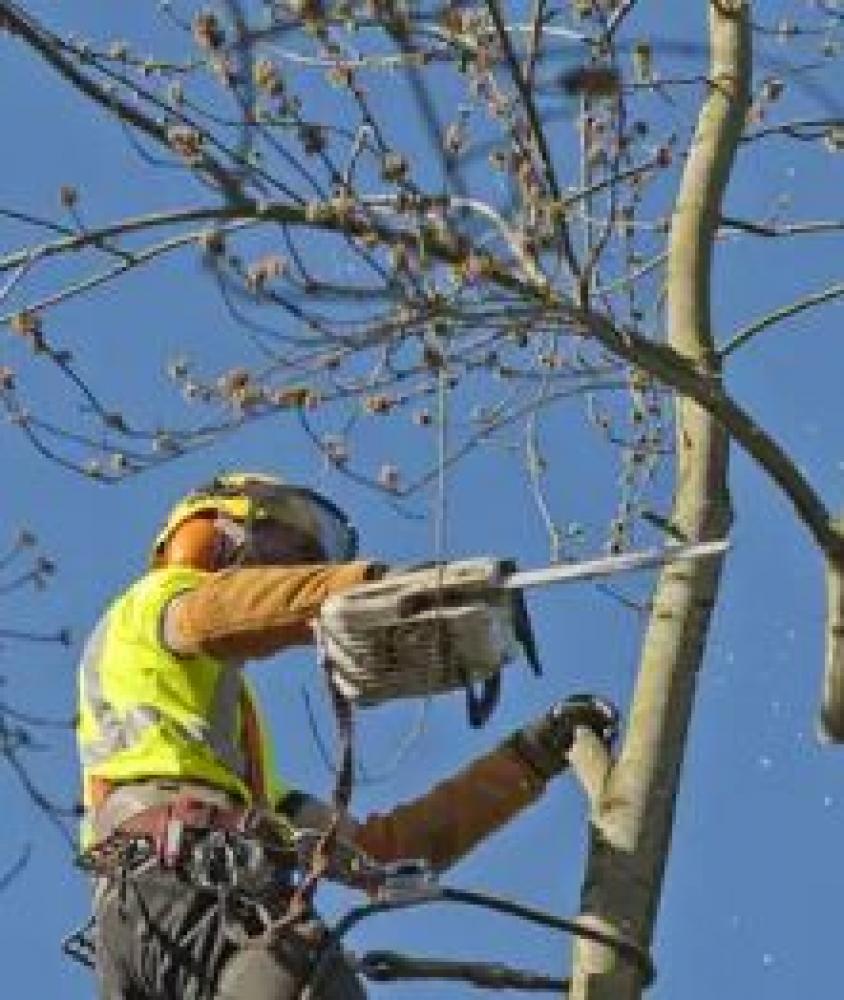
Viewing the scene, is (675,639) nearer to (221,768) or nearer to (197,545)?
(221,768)

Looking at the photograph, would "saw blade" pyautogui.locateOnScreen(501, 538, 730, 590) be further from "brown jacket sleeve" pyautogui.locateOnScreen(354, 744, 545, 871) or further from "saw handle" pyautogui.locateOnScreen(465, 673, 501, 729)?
"brown jacket sleeve" pyautogui.locateOnScreen(354, 744, 545, 871)

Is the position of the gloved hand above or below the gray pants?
above

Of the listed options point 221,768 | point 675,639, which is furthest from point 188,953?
point 675,639

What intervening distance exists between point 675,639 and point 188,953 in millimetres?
1066

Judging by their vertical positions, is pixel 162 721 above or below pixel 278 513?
below

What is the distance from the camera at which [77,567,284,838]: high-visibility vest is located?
5.24 m

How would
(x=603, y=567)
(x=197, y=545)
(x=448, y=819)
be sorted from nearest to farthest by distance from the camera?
(x=603, y=567) < (x=197, y=545) < (x=448, y=819)

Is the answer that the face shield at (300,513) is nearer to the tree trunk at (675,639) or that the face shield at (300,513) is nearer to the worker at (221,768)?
the worker at (221,768)

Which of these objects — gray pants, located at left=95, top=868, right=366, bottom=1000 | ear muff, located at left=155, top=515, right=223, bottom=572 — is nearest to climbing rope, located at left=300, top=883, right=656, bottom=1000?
gray pants, located at left=95, top=868, right=366, bottom=1000

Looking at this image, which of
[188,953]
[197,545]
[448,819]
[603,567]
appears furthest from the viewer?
[448,819]

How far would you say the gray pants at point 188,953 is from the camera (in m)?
4.79

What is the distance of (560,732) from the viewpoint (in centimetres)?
539

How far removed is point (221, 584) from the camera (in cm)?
498

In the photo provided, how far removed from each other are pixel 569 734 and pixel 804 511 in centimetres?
80
